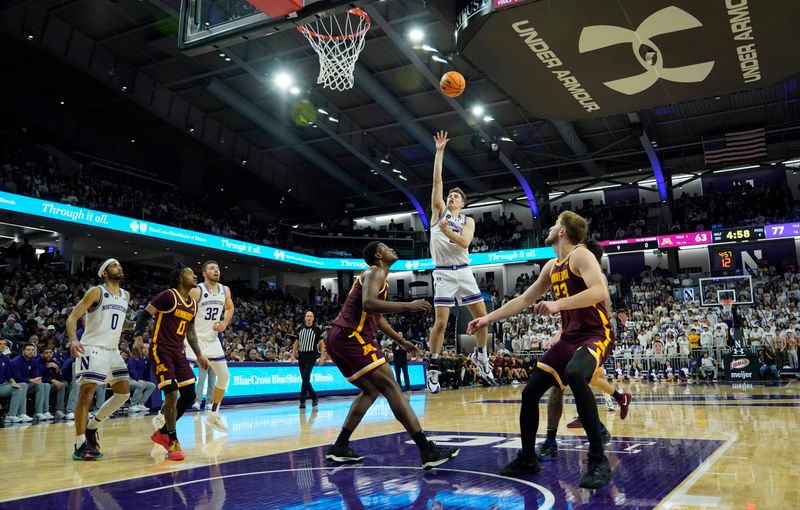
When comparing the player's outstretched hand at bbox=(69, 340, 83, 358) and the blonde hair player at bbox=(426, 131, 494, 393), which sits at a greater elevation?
the blonde hair player at bbox=(426, 131, 494, 393)

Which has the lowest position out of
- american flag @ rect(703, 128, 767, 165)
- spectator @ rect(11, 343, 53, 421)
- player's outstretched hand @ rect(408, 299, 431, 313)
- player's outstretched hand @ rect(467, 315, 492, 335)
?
spectator @ rect(11, 343, 53, 421)

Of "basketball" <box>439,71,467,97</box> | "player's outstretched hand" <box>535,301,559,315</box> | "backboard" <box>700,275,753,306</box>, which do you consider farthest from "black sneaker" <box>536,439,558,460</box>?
"backboard" <box>700,275,753,306</box>

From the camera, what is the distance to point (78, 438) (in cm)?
580

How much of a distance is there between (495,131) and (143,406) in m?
20.2

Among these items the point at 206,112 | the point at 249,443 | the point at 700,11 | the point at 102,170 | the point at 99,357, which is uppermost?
the point at 206,112

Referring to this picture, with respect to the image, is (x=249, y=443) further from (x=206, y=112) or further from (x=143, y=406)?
(x=206, y=112)

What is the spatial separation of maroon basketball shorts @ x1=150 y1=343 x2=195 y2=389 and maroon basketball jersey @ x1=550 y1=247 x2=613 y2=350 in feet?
12.6

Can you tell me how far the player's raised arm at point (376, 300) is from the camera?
15.3 feet

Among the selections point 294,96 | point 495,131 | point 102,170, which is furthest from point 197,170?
point 495,131

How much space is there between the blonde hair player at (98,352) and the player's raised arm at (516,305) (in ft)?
12.4

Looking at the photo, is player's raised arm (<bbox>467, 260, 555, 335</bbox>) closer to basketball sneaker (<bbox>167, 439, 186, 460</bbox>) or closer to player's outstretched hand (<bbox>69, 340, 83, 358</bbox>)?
basketball sneaker (<bbox>167, 439, 186, 460</bbox>)

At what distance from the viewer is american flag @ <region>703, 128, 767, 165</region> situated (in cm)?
2700

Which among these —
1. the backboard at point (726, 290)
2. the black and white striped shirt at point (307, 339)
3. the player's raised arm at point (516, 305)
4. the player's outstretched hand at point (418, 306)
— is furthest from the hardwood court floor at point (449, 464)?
the backboard at point (726, 290)

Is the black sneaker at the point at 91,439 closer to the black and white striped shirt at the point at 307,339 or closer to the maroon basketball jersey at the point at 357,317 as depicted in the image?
the maroon basketball jersey at the point at 357,317
